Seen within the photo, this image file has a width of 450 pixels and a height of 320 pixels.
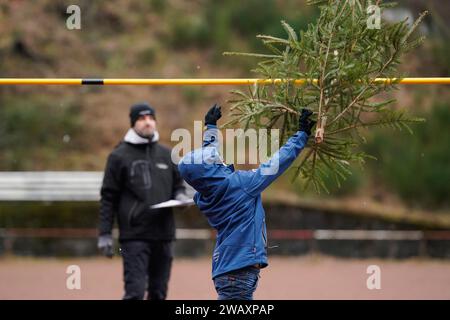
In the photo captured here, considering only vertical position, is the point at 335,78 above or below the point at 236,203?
above

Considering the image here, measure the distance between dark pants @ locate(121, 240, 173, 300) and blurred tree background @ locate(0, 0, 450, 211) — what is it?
8.60 meters

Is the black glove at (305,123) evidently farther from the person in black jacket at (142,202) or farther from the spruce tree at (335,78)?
the person in black jacket at (142,202)

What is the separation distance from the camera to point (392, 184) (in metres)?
18.7

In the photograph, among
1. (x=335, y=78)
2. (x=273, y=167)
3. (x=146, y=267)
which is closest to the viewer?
(x=273, y=167)

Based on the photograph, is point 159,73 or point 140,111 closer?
point 140,111

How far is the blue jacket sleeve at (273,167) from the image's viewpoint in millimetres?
7004

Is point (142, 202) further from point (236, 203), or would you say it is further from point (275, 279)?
point (275, 279)

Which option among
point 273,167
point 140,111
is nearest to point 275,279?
point 140,111

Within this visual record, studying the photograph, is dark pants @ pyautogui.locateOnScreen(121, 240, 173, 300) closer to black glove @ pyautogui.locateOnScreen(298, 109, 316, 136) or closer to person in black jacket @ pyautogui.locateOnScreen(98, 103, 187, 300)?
person in black jacket @ pyautogui.locateOnScreen(98, 103, 187, 300)

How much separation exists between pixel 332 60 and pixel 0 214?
433 inches

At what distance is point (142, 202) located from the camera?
955 cm

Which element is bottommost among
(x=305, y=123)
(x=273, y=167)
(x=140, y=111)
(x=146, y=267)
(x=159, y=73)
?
(x=146, y=267)

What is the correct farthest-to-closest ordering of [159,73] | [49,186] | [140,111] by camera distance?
[159,73] → [49,186] → [140,111]

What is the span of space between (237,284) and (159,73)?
1352 cm
